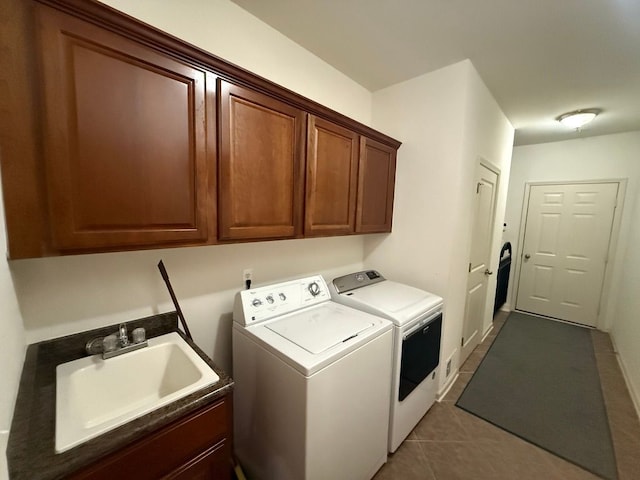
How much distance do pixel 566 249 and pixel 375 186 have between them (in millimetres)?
3486

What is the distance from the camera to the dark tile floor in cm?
157

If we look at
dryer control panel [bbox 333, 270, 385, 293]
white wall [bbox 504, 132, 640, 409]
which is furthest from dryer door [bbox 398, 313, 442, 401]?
white wall [bbox 504, 132, 640, 409]

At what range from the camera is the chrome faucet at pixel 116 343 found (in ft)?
3.62

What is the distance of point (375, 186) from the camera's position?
2.12m

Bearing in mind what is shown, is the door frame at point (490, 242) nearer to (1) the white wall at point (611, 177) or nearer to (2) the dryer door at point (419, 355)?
(2) the dryer door at point (419, 355)

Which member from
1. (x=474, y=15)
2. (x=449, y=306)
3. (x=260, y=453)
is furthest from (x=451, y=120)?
(x=260, y=453)

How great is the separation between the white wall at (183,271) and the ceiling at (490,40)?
171 mm

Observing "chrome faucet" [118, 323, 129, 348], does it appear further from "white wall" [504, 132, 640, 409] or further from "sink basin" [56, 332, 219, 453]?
"white wall" [504, 132, 640, 409]

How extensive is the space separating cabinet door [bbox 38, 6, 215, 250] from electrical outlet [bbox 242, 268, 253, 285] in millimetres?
592

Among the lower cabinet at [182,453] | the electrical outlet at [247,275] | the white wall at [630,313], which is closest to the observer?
the lower cabinet at [182,453]

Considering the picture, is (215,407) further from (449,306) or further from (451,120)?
(451,120)

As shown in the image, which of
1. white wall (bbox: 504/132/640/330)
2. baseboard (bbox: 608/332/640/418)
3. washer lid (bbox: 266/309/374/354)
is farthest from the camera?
white wall (bbox: 504/132/640/330)

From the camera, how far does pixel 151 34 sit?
93 cm

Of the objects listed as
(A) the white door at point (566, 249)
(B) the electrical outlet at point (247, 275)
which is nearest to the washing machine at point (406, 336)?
(B) the electrical outlet at point (247, 275)
